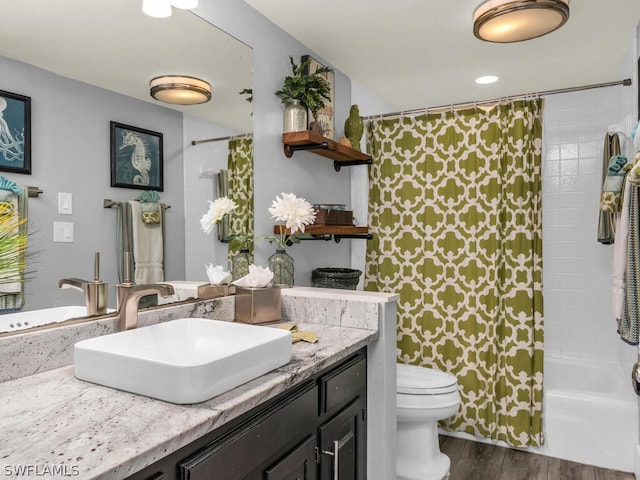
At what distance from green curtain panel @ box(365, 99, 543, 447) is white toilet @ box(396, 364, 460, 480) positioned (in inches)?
19.8

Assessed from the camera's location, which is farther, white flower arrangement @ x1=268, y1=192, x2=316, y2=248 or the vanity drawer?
white flower arrangement @ x1=268, y1=192, x2=316, y2=248

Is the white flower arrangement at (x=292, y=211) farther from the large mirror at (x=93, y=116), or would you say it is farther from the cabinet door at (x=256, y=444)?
the cabinet door at (x=256, y=444)

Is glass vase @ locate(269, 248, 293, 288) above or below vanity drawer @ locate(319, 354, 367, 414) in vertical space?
above

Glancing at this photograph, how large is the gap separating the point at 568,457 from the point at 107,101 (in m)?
2.91

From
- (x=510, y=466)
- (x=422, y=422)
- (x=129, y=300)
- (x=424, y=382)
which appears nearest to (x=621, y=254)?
(x=424, y=382)

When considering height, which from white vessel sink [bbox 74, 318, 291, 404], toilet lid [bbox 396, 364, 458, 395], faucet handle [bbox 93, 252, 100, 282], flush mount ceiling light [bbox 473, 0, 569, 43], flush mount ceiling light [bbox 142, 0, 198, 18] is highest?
flush mount ceiling light [bbox 473, 0, 569, 43]

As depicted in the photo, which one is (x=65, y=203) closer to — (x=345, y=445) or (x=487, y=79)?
(x=345, y=445)

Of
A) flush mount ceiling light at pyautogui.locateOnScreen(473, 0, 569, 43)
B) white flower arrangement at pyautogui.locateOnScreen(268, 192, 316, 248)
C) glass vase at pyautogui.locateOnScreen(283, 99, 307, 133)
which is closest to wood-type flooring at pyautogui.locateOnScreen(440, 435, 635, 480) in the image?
white flower arrangement at pyautogui.locateOnScreen(268, 192, 316, 248)

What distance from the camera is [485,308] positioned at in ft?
8.86

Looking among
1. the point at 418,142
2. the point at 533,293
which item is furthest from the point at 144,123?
the point at 533,293

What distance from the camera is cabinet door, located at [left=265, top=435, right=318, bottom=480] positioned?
1137 millimetres
